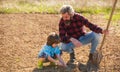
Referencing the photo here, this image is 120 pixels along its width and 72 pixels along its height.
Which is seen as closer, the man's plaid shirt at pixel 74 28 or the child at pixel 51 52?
the child at pixel 51 52

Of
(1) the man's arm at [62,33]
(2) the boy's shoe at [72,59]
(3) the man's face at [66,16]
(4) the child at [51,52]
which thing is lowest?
(2) the boy's shoe at [72,59]

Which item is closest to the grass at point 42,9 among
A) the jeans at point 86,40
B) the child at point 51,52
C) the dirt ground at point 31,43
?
the dirt ground at point 31,43

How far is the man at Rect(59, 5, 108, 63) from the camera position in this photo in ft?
19.2

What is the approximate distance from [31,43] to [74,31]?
142 centimetres

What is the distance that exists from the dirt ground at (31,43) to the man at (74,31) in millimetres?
385

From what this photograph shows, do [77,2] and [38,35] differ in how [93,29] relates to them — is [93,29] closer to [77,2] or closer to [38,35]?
[38,35]

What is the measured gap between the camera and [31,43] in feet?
23.5

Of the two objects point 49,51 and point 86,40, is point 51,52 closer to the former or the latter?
point 49,51

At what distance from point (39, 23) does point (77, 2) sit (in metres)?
2.17

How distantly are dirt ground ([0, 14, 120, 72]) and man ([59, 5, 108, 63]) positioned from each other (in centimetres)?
38

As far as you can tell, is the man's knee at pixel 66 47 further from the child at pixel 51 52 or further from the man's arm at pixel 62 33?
the child at pixel 51 52

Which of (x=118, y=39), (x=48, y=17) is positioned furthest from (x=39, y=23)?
(x=118, y=39)

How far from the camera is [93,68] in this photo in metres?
6.07

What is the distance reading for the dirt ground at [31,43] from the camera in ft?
20.1
